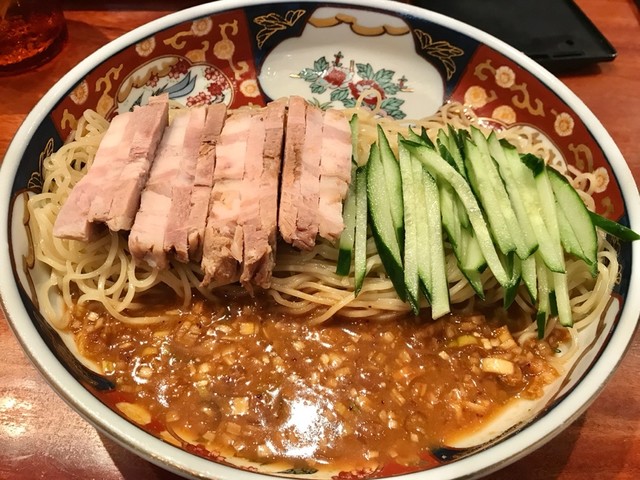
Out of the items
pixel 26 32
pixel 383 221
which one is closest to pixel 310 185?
pixel 383 221

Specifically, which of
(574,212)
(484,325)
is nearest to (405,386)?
(484,325)

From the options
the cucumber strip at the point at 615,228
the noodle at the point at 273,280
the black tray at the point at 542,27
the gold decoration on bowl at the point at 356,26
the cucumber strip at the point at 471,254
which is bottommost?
the noodle at the point at 273,280

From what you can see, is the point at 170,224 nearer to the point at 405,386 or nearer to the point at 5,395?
the point at 5,395

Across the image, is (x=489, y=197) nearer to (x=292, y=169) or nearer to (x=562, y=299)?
(x=562, y=299)

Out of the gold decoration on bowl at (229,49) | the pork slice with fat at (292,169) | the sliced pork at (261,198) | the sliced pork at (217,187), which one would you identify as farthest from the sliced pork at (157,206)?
the gold decoration on bowl at (229,49)

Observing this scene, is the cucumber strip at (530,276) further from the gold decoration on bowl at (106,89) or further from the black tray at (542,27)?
the gold decoration on bowl at (106,89)

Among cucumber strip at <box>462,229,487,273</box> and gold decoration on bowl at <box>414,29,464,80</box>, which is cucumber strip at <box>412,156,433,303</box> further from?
gold decoration on bowl at <box>414,29,464,80</box>
